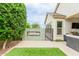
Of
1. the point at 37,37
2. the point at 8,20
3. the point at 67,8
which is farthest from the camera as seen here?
the point at 37,37

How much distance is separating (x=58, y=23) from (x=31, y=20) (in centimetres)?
267

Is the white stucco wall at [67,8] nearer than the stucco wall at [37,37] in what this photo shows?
Yes

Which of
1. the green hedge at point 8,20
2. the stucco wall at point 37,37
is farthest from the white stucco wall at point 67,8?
the green hedge at point 8,20

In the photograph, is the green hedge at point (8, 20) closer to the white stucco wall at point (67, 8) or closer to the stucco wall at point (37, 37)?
the white stucco wall at point (67, 8)

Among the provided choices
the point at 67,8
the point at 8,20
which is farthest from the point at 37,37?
the point at 8,20

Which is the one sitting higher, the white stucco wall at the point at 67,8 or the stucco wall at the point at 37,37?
the white stucco wall at the point at 67,8

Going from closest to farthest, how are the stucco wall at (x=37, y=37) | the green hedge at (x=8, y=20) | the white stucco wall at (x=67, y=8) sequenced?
the green hedge at (x=8, y=20) < the white stucco wall at (x=67, y=8) < the stucco wall at (x=37, y=37)

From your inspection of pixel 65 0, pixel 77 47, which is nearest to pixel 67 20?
pixel 77 47

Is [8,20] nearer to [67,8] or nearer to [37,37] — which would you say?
[67,8]

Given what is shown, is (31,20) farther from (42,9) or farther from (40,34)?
(40,34)

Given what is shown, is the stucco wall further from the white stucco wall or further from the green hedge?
the green hedge

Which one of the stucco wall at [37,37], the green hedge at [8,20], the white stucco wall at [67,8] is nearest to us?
the green hedge at [8,20]

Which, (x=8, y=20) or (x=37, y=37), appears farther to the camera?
(x=37, y=37)

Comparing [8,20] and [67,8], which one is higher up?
[67,8]
